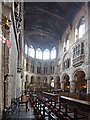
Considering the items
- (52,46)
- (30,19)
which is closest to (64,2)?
(30,19)

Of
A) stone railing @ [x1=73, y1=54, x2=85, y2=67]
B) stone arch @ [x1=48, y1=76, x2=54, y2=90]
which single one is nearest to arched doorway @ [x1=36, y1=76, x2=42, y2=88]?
stone arch @ [x1=48, y1=76, x2=54, y2=90]

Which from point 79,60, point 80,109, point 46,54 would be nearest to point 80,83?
point 79,60

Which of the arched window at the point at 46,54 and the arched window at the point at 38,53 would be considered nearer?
the arched window at the point at 38,53

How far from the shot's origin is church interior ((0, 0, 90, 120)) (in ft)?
17.8

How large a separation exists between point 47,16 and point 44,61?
60.3 ft

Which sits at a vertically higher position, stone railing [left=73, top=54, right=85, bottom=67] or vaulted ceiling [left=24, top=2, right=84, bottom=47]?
vaulted ceiling [left=24, top=2, right=84, bottom=47]

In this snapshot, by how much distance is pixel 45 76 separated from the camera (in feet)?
154

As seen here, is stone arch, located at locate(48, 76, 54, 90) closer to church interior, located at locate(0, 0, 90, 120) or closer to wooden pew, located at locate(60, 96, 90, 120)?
church interior, located at locate(0, 0, 90, 120)

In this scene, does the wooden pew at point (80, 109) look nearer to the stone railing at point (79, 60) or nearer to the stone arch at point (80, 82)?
the stone railing at point (79, 60)

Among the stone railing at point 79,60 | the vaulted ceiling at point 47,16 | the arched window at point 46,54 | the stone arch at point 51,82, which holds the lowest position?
the stone arch at point 51,82

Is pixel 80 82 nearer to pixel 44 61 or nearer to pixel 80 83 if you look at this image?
pixel 80 83

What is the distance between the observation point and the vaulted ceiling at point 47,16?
84.3 feet

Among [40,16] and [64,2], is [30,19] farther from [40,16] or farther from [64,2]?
[64,2]

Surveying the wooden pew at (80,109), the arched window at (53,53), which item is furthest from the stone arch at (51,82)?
the wooden pew at (80,109)
